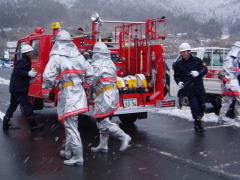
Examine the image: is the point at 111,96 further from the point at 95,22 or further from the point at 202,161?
the point at 95,22

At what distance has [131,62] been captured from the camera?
8.23 meters

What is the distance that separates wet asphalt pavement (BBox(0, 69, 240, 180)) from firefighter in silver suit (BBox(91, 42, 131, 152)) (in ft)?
1.32

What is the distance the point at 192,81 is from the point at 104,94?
8.36 feet

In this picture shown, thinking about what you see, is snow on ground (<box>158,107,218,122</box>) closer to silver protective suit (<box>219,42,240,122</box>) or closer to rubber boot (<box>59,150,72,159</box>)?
silver protective suit (<box>219,42,240,122</box>)

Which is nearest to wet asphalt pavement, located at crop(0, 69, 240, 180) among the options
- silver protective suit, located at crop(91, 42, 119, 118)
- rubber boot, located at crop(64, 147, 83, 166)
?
rubber boot, located at crop(64, 147, 83, 166)

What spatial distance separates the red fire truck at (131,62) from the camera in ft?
23.4

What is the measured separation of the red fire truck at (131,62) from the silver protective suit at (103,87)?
3.83ft

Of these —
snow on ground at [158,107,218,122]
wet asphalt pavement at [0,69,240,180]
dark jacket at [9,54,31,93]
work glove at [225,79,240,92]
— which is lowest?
snow on ground at [158,107,218,122]

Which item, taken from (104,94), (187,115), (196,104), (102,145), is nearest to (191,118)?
(187,115)

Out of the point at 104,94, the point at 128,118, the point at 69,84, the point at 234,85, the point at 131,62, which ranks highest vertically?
the point at 131,62

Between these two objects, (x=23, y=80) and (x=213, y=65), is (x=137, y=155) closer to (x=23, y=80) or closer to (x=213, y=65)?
(x=23, y=80)

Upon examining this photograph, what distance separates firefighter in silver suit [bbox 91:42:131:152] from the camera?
211 inches

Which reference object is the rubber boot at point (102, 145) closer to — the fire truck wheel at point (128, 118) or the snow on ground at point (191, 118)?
the fire truck wheel at point (128, 118)

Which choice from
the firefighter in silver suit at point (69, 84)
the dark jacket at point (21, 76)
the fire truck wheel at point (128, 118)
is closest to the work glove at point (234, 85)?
the fire truck wheel at point (128, 118)
